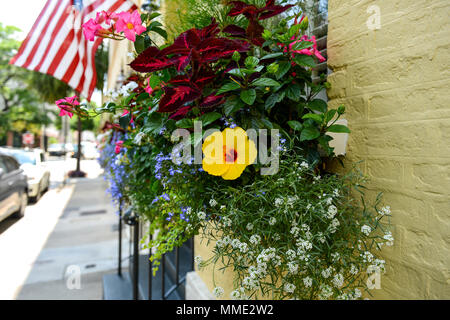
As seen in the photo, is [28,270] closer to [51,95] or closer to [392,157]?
[392,157]

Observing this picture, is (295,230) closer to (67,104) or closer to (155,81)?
(155,81)

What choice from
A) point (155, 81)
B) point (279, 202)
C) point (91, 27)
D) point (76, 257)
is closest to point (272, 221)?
point (279, 202)

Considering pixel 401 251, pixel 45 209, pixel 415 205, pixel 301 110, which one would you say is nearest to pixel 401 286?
pixel 401 251

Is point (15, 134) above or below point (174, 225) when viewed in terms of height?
above

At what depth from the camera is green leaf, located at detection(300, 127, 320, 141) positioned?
1.01m

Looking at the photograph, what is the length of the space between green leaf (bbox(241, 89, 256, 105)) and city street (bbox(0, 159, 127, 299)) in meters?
1.90

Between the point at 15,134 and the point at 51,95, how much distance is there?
44.6 feet

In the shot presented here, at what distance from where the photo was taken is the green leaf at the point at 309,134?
1008mm

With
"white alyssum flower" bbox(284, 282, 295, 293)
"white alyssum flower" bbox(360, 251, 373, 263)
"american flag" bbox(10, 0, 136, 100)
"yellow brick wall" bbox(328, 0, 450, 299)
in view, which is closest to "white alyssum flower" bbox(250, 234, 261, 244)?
"white alyssum flower" bbox(284, 282, 295, 293)

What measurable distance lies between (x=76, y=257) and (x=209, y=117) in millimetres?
4846

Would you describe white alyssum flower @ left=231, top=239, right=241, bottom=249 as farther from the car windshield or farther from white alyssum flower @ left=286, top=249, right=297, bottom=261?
the car windshield

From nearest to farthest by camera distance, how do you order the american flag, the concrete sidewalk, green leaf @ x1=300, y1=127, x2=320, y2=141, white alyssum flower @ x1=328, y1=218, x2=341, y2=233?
white alyssum flower @ x1=328, y1=218, x2=341, y2=233 → green leaf @ x1=300, y1=127, x2=320, y2=141 → the american flag → the concrete sidewalk

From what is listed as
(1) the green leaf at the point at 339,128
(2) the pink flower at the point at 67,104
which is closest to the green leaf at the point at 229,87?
(1) the green leaf at the point at 339,128

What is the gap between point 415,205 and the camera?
3.11 feet
